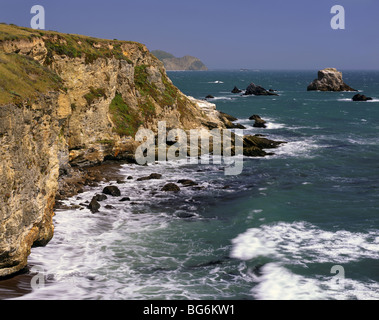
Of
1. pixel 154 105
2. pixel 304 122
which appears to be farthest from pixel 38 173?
pixel 304 122

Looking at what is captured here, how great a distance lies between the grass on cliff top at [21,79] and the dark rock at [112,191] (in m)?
12.3

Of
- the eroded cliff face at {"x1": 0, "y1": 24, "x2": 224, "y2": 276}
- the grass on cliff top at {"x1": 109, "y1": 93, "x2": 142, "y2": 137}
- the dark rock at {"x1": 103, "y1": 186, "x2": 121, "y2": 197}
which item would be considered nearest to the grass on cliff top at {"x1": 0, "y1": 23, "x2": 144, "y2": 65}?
the eroded cliff face at {"x1": 0, "y1": 24, "x2": 224, "y2": 276}

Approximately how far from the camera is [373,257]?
25141 millimetres

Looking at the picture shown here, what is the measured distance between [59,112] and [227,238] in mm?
15704

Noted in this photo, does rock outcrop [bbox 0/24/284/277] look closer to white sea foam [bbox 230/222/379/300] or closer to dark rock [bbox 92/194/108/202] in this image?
dark rock [bbox 92/194/108/202]

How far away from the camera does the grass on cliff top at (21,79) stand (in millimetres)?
21167

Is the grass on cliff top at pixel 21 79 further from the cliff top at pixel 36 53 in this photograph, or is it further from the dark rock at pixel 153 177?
the dark rock at pixel 153 177

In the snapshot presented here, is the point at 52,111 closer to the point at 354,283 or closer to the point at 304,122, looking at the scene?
the point at 354,283

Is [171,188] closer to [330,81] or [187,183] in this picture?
[187,183]

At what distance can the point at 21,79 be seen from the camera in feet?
76.4

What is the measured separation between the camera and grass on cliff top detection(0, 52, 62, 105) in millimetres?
21167

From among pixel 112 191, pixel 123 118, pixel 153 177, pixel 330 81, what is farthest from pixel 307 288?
pixel 330 81

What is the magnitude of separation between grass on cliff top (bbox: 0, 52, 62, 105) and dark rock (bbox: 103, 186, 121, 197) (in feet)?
40.4

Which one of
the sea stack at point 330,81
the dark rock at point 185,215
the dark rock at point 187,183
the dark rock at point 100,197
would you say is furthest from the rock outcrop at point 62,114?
the sea stack at point 330,81
